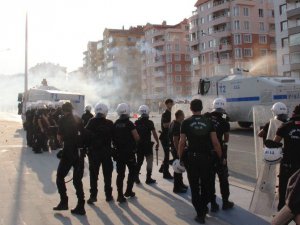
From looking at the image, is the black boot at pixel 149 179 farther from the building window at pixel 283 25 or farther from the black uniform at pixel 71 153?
the building window at pixel 283 25

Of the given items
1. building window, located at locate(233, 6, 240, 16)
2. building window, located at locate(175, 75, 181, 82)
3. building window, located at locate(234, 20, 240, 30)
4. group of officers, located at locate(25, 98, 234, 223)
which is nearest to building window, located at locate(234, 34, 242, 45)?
building window, located at locate(234, 20, 240, 30)

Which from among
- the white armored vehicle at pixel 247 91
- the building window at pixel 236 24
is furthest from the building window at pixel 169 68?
the white armored vehicle at pixel 247 91

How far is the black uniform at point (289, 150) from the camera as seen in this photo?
18.3ft

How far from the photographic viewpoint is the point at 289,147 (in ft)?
18.6

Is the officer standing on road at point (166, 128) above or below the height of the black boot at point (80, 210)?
above

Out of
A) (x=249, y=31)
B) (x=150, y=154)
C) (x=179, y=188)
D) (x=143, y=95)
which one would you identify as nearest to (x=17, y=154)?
(x=150, y=154)

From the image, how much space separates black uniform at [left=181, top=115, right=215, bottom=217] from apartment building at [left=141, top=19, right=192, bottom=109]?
3241 inches

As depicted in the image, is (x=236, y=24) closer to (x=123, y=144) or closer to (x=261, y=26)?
(x=261, y=26)

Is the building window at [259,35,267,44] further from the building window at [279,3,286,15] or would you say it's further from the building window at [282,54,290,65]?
the building window at [282,54,290,65]

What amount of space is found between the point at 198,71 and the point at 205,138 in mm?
75286

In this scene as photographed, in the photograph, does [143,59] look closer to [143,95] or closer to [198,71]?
[143,95]

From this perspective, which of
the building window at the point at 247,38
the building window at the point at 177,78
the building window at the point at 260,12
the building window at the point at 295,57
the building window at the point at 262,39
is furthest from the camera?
the building window at the point at 177,78

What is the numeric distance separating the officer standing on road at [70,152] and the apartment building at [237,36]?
64.9 metres

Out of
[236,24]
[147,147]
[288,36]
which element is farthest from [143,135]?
[236,24]
